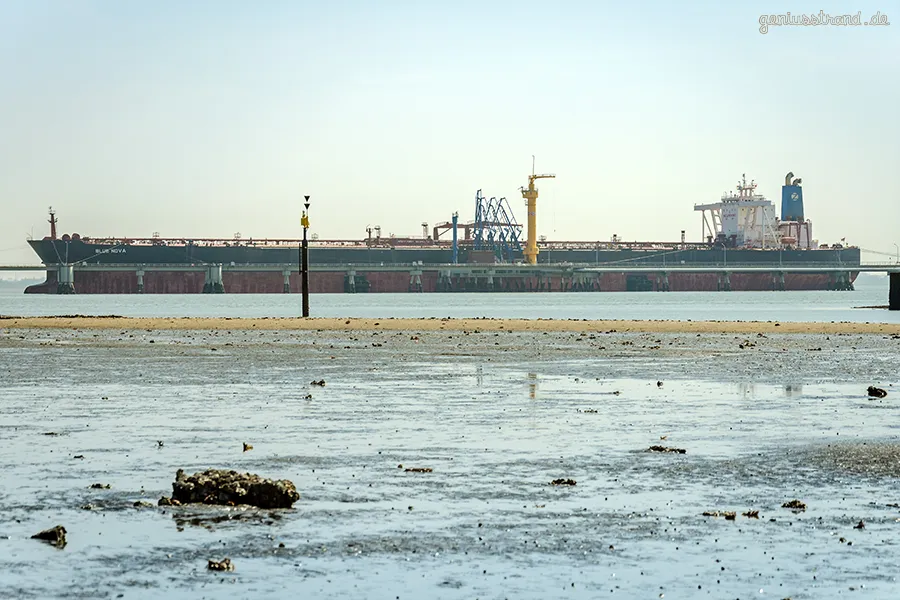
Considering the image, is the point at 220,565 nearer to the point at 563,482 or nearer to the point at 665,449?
the point at 563,482

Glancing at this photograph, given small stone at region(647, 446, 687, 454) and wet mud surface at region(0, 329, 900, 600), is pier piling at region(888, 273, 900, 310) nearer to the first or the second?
wet mud surface at region(0, 329, 900, 600)

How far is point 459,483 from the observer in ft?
46.1

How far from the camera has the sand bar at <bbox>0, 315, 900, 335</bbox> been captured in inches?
2109

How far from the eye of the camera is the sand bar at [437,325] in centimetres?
5356

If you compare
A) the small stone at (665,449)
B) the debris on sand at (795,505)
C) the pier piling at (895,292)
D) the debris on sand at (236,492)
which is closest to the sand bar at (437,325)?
the pier piling at (895,292)

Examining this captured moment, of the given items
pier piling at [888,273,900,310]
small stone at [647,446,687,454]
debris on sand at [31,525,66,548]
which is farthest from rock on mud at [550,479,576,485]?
pier piling at [888,273,900,310]

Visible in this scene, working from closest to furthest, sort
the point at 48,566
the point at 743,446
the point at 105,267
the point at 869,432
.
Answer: the point at 48,566 < the point at 743,446 < the point at 869,432 < the point at 105,267

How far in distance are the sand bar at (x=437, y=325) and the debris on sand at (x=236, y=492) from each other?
40295 mm

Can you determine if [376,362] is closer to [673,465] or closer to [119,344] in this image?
[119,344]

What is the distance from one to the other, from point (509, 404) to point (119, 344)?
22.7 metres

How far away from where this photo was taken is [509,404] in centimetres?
2264

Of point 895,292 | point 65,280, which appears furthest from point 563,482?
point 65,280

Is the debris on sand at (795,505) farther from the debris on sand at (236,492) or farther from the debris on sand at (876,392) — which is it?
the debris on sand at (876,392)

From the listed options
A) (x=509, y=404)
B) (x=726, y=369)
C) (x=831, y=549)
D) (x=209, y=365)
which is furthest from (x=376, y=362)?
(x=831, y=549)
